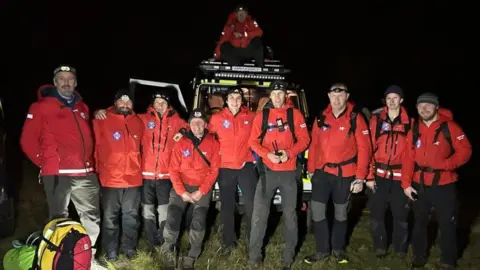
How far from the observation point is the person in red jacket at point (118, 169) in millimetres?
5551

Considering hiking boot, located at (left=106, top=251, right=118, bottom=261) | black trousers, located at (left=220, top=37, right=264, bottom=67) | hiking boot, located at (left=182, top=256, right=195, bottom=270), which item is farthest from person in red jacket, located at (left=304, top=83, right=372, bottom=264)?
black trousers, located at (left=220, top=37, right=264, bottom=67)

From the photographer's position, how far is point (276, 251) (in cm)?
611

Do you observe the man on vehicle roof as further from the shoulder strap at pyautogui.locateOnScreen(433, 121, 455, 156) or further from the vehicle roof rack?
the shoulder strap at pyautogui.locateOnScreen(433, 121, 455, 156)

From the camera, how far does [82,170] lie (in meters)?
5.17

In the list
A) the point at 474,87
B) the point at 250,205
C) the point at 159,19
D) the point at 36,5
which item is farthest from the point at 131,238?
the point at 159,19

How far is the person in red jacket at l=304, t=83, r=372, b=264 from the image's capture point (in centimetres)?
564

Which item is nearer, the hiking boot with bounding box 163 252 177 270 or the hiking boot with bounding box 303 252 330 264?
the hiking boot with bounding box 163 252 177 270

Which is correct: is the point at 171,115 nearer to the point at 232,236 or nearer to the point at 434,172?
the point at 232,236

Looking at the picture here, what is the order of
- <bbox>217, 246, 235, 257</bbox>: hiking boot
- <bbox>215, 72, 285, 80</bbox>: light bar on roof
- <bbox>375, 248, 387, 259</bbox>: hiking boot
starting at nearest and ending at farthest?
<bbox>217, 246, 235, 257</bbox>: hiking boot < <bbox>375, 248, 387, 259</bbox>: hiking boot < <bbox>215, 72, 285, 80</bbox>: light bar on roof

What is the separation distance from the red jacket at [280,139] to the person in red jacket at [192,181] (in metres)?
0.59

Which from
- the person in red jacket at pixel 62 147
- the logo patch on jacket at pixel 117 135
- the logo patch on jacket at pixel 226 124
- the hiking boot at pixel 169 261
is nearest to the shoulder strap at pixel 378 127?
the logo patch on jacket at pixel 226 124

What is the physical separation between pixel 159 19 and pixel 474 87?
111ft

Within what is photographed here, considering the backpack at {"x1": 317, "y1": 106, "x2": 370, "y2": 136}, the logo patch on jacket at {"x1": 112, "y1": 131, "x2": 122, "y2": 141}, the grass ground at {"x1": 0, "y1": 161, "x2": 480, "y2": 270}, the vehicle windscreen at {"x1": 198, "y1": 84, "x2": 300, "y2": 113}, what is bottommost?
the grass ground at {"x1": 0, "y1": 161, "x2": 480, "y2": 270}

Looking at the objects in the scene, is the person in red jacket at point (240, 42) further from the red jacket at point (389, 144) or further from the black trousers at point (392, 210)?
the black trousers at point (392, 210)
